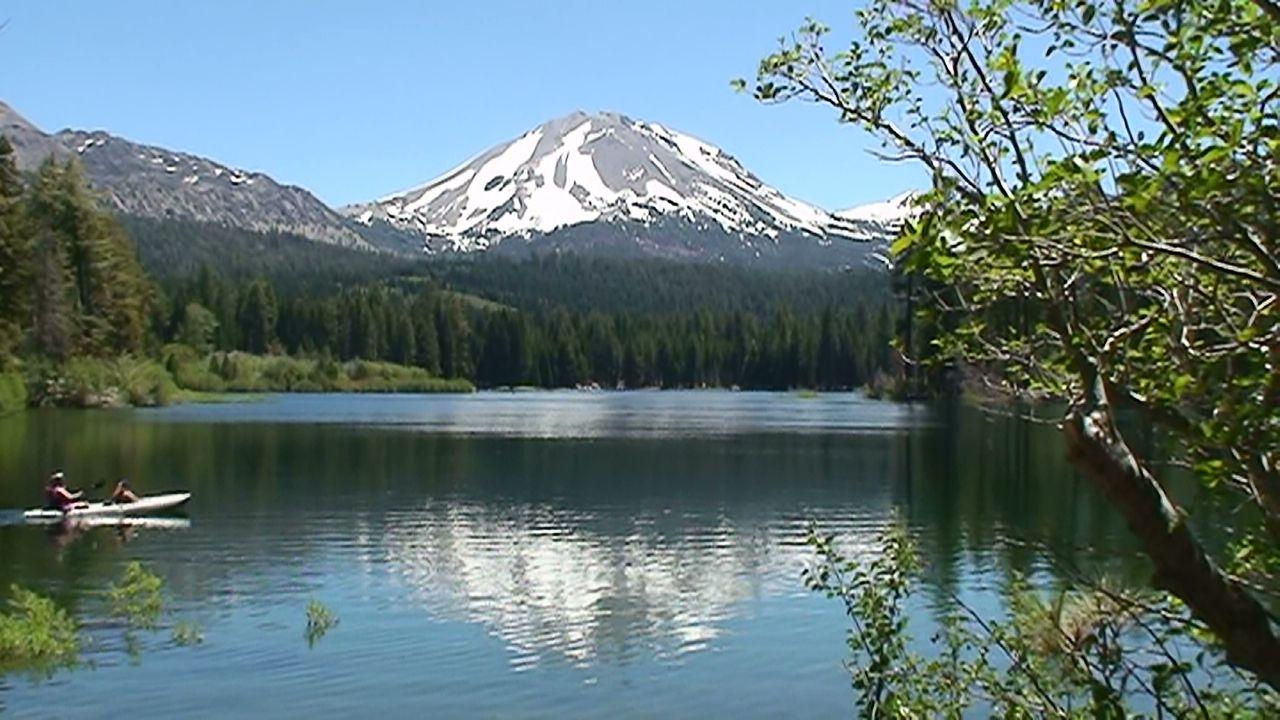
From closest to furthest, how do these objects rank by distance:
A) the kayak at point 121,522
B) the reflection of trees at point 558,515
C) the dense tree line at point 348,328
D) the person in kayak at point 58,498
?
the reflection of trees at point 558,515
the kayak at point 121,522
the person in kayak at point 58,498
the dense tree line at point 348,328

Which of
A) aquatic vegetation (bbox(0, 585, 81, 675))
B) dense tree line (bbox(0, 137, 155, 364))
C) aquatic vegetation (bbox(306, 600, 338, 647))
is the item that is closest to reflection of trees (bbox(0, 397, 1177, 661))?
aquatic vegetation (bbox(306, 600, 338, 647))

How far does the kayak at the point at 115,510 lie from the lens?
1162 inches

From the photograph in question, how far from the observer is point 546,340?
178375 mm

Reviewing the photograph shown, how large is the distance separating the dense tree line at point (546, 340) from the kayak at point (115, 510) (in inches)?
3886

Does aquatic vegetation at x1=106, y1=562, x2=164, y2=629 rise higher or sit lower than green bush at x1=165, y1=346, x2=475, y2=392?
lower

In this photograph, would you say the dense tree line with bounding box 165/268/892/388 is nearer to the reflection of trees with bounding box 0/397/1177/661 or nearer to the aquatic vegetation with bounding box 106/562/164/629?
the reflection of trees with bounding box 0/397/1177/661

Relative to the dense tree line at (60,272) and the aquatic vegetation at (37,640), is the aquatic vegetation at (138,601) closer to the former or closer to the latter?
the aquatic vegetation at (37,640)

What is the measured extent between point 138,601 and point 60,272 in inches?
2504

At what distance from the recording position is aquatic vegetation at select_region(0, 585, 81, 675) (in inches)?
650

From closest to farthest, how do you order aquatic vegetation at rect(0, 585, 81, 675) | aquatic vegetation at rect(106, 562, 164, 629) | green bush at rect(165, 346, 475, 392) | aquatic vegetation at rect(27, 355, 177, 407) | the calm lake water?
the calm lake water → aquatic vegetation at rect(0, 585, 81, 675) → aquatic vegetation at rect(106, 562, 164, 629) → aquatic vegetation at rect(27, 355, 177, 407) → green bush at rect(165, 346, 475, 392)

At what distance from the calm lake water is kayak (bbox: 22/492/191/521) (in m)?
0.55

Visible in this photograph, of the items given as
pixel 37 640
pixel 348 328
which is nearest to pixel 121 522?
pixel 37 640

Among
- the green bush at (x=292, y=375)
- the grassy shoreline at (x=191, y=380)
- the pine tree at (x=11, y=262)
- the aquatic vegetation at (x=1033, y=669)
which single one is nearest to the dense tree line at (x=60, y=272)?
the pine tree at (x=11, y=262)

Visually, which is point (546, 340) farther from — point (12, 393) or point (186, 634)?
point (186, 634)
